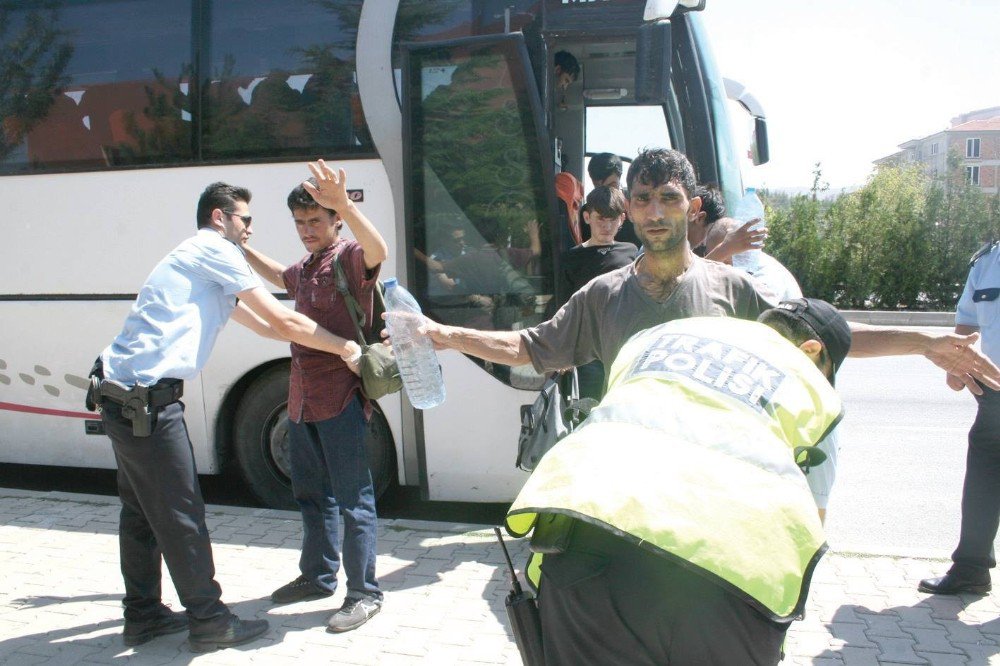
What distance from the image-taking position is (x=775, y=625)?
1614 mm

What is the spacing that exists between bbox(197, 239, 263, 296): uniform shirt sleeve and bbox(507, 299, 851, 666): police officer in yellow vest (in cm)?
242

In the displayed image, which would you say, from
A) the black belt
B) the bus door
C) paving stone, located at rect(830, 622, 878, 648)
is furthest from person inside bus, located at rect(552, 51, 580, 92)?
paving stone, located at rect(830, 622, 878, 648)

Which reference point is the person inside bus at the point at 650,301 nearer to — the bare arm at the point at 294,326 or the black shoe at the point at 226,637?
the bare arm at the point at 294,326

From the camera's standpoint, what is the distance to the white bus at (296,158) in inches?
209

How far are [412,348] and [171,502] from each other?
138 centimetres

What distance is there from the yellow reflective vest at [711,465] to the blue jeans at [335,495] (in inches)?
96.6

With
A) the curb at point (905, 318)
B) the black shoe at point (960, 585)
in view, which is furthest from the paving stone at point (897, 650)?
the curb at point (905, 318)

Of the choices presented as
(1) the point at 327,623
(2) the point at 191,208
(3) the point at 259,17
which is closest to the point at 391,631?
(1) the point at 327,623

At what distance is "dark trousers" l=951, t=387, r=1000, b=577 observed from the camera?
14.3 ft

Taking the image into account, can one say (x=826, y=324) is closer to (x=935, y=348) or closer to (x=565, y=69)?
(x=935, y=348)

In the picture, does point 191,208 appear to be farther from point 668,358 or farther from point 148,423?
point 668,358

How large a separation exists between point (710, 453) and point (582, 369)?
10.5 feet

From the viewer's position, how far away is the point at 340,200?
3.63 meters

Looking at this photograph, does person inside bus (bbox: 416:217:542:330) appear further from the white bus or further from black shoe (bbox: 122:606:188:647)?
black shoe (bbox: 122:606:188:647)
